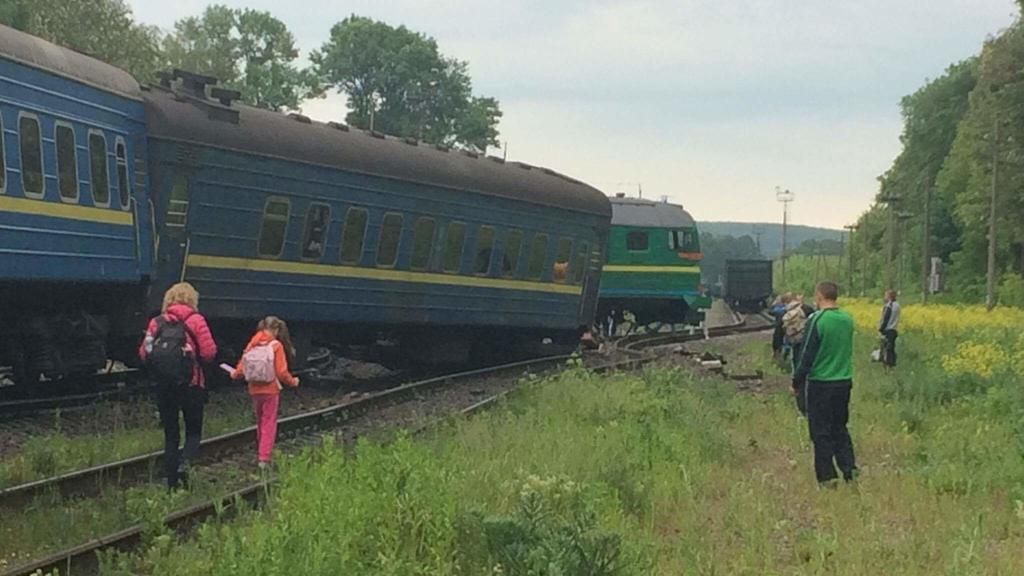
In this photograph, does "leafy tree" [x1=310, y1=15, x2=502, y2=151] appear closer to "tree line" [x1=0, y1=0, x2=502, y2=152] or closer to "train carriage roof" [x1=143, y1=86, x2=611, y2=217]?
"tree line" [x1=0, y1=0, x2=502, y2=152]

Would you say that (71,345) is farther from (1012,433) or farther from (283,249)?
(1012,433)

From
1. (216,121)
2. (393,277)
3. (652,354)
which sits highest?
(216,121)

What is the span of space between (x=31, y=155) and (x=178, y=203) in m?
2.39

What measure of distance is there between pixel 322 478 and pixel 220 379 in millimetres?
8886

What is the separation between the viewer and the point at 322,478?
8547 millimetres

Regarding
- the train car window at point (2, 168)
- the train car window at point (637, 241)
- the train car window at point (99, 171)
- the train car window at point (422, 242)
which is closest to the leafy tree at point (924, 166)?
Result: the train car window at point (637, 241)

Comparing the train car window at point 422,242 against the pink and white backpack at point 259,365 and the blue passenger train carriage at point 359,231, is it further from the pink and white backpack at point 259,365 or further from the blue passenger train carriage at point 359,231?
the pink and white backpack at point 259,365

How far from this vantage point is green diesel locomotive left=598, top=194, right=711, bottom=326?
32562mm

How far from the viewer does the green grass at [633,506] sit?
713 cm

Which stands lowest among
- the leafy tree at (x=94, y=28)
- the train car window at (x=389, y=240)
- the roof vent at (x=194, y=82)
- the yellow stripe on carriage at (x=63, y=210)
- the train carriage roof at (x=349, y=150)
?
the train car window at (x=389, y=240)

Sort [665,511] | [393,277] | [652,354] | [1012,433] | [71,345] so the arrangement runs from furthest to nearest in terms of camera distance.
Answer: [652,354]
[393,277]
[71,345]
[1012,433]
[665,511]

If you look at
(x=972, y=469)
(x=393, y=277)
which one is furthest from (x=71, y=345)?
(x=972, y=469)

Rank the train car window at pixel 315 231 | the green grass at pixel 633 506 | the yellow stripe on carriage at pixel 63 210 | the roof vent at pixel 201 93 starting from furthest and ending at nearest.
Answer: the train car window at pixel 315 231
the roof vent at pixel 201 93
the yellow stripe on carriage at pixel 63 210
the green grass at pixel 633 506

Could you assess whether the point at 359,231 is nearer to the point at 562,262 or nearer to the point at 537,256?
the point at 537,256
